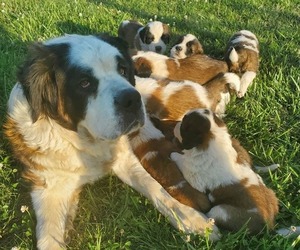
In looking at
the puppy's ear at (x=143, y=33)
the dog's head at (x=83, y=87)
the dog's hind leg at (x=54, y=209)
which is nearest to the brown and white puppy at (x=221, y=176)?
the dog's head at (x=83, y=87)

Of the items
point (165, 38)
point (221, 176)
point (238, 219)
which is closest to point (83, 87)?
point (221, 176)

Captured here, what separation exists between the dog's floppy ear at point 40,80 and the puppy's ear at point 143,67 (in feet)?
6.17

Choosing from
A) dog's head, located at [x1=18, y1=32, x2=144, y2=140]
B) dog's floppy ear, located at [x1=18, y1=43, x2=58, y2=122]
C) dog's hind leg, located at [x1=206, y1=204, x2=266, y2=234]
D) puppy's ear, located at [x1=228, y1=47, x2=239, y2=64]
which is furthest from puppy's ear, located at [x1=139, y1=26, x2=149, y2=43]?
dog's hind leg, located at [x1=206, y1=204, x2=266, y2=234]

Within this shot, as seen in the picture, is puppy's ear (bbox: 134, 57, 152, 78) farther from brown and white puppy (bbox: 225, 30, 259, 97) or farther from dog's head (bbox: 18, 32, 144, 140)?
dog's head (bbox: 18, 32, 144, 140)

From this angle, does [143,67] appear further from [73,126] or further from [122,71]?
[73,126]

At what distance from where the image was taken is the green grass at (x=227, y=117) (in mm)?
3193

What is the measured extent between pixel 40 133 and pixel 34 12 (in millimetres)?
4089

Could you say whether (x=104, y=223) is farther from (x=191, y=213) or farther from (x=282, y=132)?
(x=282, y=132)

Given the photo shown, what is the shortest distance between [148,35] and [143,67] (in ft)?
4.00

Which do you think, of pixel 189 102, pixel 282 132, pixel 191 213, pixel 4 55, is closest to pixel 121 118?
pixel 191 213

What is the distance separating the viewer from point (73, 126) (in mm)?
3273

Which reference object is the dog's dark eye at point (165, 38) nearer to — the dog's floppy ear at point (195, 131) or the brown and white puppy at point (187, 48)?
the brown and white puppy at point (187, 48)

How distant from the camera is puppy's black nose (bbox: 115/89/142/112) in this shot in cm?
291

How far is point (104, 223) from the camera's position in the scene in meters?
3.33
